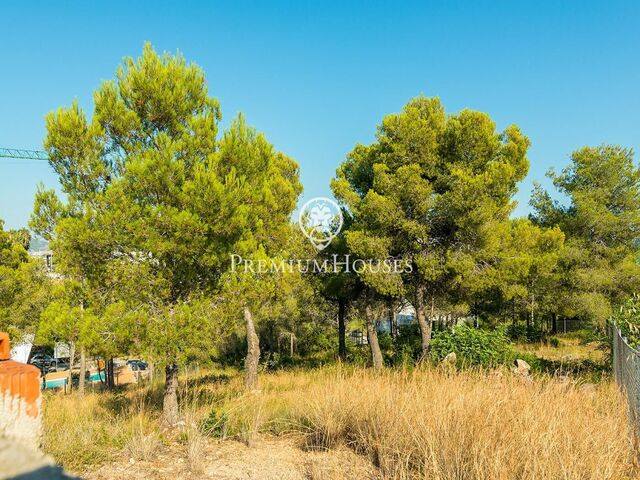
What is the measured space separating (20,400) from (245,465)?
395 cm

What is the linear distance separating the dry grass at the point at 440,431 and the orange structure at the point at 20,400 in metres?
2.79

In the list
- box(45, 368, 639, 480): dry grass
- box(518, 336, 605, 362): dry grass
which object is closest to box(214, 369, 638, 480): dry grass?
box(45, 368, 639, 480): dry grass

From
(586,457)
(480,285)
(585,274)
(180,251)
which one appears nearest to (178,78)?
(180,251)

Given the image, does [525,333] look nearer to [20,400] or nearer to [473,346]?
[473,346]

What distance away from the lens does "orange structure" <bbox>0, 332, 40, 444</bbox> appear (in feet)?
5.30

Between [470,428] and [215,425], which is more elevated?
[470,428]

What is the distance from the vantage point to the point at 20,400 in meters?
1.67

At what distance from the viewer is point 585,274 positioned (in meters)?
20.6

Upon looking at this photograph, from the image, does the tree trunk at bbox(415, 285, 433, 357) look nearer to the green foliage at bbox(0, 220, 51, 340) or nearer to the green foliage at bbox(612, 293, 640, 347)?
the green foliage at bbox(612, 293, 640, 347)

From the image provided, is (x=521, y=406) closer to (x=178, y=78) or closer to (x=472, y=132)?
(x=178, y=78)

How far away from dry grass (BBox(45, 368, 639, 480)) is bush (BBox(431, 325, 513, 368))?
20.1 ft

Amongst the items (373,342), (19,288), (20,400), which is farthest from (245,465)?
(19,288)

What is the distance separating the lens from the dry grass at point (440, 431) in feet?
11.8

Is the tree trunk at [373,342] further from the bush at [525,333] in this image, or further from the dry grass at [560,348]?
the bush at [525,333]
